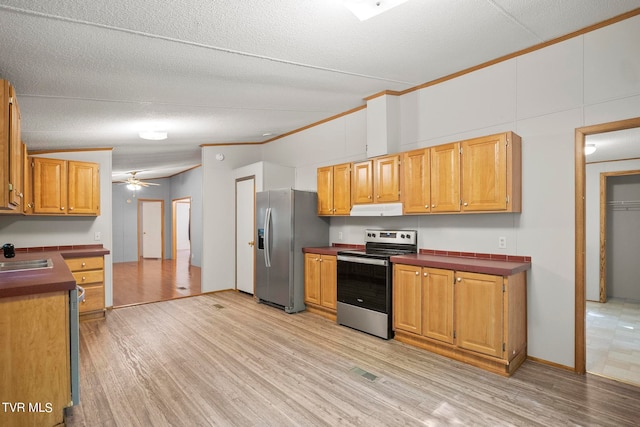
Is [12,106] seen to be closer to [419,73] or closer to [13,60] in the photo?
[13,60]

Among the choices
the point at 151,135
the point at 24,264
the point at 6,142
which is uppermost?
the point at 151,135

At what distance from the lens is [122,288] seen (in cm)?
636

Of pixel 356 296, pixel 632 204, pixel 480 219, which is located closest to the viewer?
pixel 480 219

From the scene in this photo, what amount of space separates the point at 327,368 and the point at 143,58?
2.92m

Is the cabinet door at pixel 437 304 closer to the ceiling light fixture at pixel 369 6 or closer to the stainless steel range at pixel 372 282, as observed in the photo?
the stainless steel range at pixel 372 282

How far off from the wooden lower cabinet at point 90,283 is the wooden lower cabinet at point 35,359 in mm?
2542

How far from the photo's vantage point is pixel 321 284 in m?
4.48

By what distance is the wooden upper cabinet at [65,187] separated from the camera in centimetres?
436

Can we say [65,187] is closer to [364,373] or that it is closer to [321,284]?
[321,284]

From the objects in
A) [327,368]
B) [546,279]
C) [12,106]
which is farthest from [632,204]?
[12,106]

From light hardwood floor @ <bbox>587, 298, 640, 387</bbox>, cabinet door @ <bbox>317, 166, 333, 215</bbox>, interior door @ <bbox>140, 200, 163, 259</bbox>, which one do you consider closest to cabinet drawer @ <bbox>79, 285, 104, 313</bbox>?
cabinet door @ <bbox>317, 166, 333, 215</bbox>

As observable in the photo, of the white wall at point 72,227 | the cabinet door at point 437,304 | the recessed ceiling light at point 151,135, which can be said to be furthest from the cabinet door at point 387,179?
the white wall at point 72,227

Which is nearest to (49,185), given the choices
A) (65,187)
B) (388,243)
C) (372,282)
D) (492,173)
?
(65,187)

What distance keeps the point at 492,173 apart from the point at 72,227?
5.44m
